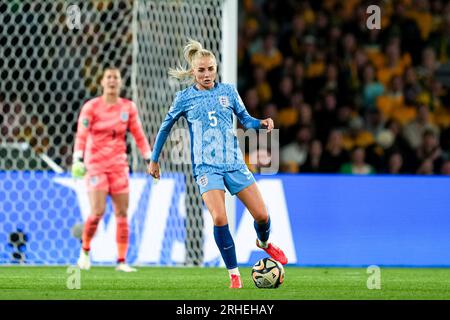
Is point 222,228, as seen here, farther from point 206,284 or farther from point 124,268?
point 124,268

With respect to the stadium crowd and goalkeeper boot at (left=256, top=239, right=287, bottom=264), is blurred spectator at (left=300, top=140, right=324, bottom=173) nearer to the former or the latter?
the stadium crowd

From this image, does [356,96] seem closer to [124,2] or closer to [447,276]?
[124,2]

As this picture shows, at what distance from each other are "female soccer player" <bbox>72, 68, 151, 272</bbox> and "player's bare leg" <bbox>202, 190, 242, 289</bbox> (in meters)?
2.80

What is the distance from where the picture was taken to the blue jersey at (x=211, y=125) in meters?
7.91

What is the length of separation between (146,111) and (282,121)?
120 inches

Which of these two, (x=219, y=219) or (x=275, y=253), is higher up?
(x=219, y=219)

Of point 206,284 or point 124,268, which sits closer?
point 206,284

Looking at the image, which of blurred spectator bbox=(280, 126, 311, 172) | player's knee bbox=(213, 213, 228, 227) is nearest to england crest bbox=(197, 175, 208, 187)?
player's knee bbox=(213, 213, 228, 227)

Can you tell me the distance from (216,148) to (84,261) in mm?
3221

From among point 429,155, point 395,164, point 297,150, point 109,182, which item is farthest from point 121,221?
point 429,155

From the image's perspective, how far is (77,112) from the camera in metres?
12.5

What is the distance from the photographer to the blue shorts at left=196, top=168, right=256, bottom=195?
785 centimetres

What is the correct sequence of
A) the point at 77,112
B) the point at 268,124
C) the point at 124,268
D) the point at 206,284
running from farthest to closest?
1. the point at 77,112
2. the point at 124,268
3. the point at 206,284
4. the point at 268,124

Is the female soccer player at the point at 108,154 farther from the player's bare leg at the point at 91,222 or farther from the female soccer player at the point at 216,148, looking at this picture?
the female soccer player at the point at 216,148
